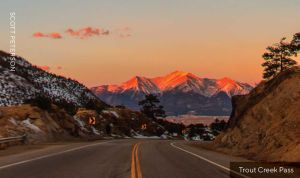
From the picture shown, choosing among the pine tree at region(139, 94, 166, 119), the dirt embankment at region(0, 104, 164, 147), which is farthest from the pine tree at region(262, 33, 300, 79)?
the pine tree at region(139, 94, 166, 119)

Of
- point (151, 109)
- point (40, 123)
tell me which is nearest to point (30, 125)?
point (40, 123)

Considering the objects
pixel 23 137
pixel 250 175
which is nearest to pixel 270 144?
pixel 250 175

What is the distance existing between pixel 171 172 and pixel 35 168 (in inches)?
218

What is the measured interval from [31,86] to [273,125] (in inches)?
4788

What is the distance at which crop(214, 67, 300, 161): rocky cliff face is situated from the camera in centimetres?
2784

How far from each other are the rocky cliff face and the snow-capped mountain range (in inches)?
3427

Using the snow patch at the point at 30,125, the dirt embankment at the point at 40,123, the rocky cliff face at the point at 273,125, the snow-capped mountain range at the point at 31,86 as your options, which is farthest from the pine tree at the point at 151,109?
the rocky cliff face at the point at 273,125

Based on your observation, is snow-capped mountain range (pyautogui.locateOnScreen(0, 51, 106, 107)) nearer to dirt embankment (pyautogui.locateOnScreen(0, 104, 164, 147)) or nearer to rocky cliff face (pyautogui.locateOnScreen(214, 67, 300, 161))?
dirt embankment (pyautogui.locateOnScreen(0, 104, 164, 147))

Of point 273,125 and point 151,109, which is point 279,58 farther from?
point 151,109

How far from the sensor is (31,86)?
479 ft

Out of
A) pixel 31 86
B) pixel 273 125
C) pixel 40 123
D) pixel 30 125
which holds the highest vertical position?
pixel 31 86

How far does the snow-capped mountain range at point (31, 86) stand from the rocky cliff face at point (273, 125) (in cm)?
8705

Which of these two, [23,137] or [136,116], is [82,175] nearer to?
[23,137]

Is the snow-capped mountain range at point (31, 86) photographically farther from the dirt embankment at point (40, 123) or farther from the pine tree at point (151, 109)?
the dirt embankment at point (40, 123)
